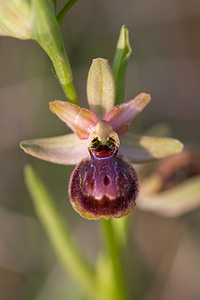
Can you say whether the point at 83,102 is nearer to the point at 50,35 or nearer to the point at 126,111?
the point at 126,111

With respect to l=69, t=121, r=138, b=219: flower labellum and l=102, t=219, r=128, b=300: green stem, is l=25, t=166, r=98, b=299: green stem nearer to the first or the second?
l=102, t=219, r=128, b=300: green stem

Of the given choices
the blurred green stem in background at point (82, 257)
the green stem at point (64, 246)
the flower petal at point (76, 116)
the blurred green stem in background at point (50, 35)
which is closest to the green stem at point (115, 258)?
the blurred green stem in background at point (82, 257)

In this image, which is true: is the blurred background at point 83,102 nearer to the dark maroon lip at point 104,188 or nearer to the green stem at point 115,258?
the green stem at point 115,258

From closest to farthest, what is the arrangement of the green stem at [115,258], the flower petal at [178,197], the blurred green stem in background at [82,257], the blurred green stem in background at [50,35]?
the blurred green stem in background at [50,35] → the green stem at [115,258] → the blurred green stem in background at [82,257] → the flower petal at [178,197]

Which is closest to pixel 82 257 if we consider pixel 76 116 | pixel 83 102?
pixel 76 116

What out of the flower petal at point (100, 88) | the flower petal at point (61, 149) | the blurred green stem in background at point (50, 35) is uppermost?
the flower petal at point (100, 88)

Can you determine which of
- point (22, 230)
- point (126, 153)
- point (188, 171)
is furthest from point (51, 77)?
point (126, 153)

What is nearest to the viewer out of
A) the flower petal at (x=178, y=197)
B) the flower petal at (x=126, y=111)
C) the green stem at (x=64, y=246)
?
the flower petal at (x=126, y=111)

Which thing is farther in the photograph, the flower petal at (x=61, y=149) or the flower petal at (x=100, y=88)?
the flower petal at (x=61, y=149)
